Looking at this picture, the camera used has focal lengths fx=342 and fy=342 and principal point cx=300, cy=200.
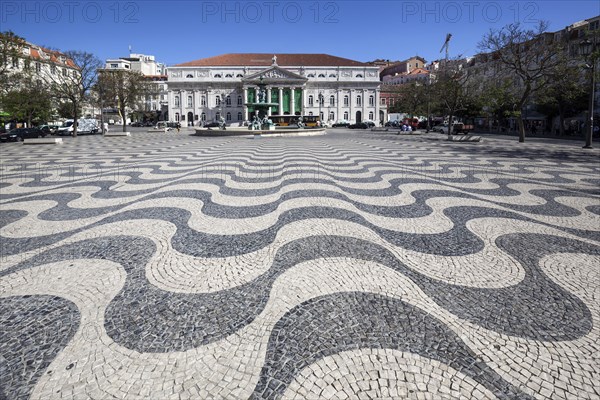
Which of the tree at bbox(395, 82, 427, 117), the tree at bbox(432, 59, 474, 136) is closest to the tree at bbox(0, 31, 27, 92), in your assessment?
the tree at bbox(432, 59, 474, 136)

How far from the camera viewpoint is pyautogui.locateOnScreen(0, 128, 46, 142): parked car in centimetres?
3034

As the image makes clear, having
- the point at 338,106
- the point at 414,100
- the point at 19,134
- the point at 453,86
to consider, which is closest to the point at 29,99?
the point at 19,134

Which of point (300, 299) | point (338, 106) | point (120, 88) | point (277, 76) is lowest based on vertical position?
point (300, 299)

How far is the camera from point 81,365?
2262 millimetres

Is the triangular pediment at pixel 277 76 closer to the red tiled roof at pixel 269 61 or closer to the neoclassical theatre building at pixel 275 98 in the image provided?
the neoclassical theatre building at pixel 275 98

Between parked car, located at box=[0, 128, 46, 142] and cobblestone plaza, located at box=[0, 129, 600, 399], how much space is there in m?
31.7

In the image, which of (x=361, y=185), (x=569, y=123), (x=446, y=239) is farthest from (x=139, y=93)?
→ (x=569, y=123)

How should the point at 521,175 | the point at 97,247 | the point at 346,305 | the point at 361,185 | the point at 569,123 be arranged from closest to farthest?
1. the point at 346,305
2. the point at 97,247
3. the point at 361,185
4. the point at 521,175
5. the point at 569,123

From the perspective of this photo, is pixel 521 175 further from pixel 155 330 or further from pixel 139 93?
pixel 139 93

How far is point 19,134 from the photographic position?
3162 centimetres

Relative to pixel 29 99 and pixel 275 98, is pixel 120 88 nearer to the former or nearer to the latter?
pixel 29 99

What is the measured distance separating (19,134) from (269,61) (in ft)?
214

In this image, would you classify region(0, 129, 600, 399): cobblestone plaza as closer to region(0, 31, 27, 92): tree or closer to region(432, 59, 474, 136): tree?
region(0, 31, 27, 92): tree

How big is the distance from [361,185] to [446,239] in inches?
150
